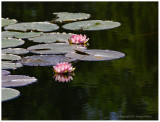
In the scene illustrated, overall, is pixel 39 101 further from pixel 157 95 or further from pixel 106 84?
pixel 157 95

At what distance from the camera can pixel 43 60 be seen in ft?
9.68

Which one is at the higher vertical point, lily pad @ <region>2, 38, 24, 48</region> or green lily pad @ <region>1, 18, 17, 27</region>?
green lily pad @ <region>1, 18, 17, 27</region>

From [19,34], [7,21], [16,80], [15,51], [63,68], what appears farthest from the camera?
[7,21]

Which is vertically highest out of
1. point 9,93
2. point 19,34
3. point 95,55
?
point 19,34

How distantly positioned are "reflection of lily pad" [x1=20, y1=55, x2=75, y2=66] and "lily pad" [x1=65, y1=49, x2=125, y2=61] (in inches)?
3.4

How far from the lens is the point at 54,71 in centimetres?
271

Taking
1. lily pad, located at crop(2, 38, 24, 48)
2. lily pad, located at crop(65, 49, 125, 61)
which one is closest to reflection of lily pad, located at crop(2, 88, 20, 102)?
lily pad, located at crop(65, 49, 125, 61)

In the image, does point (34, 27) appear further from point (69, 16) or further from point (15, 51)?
point (15, 51)

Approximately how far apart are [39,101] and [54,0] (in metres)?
3.28

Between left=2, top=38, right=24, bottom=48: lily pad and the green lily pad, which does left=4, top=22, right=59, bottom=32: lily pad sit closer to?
the green lily pad

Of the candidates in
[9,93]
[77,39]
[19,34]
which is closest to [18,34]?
[19,34]

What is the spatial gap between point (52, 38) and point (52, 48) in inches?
11.9

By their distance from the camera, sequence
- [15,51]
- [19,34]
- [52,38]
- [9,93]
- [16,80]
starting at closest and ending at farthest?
[9,93] → [16,80] → [15,51] → [52,38] → [19,34]

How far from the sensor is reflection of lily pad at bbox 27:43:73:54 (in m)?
3.17
